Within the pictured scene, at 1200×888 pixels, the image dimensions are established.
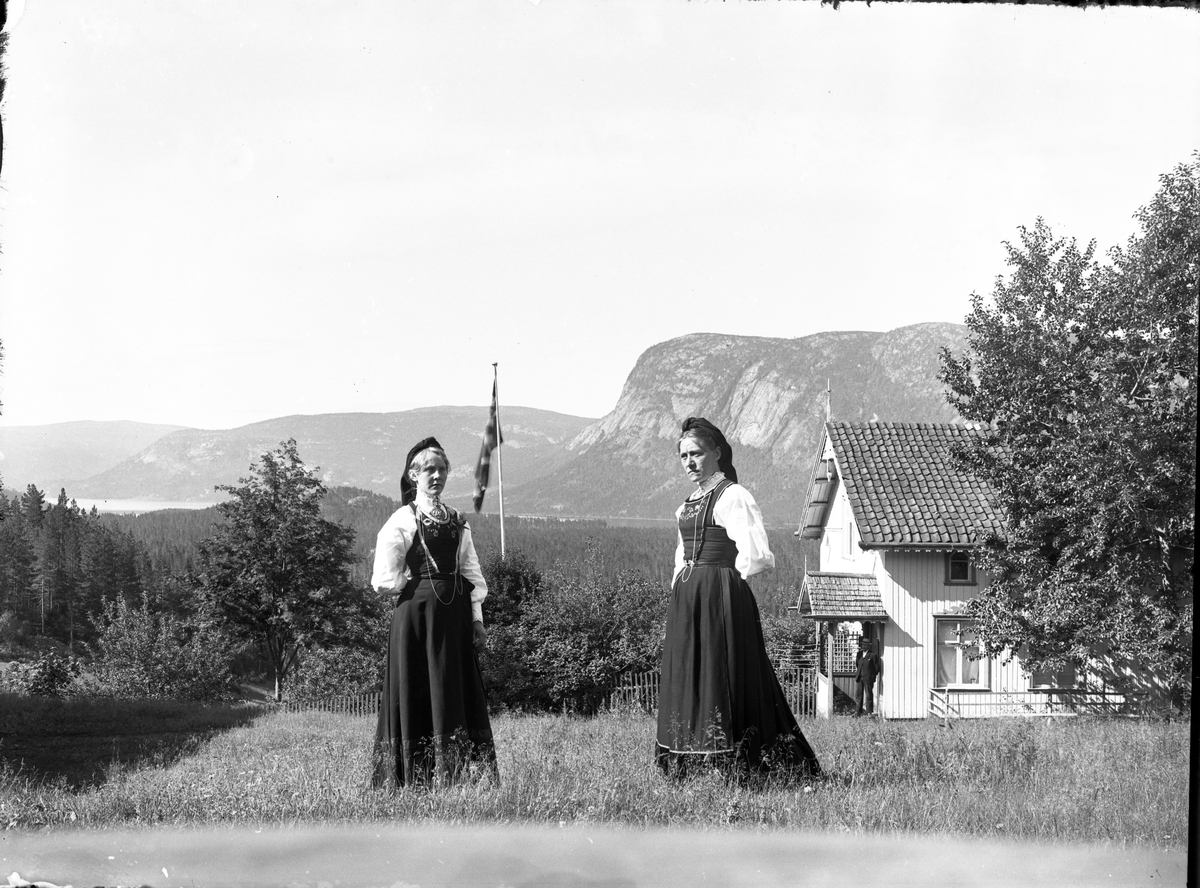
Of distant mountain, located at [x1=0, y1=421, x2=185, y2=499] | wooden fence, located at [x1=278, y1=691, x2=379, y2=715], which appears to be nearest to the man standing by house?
wooden fence, located at [x1=278, y1=691, x2=379, y2=715]

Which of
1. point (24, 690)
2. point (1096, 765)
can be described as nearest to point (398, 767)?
point (1096, 765)

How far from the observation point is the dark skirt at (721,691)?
5.25 meters

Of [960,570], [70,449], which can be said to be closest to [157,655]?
[70,449]

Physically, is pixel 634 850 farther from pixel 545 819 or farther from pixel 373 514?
pixel 373 514

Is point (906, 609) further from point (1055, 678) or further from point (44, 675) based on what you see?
point (44, 675)

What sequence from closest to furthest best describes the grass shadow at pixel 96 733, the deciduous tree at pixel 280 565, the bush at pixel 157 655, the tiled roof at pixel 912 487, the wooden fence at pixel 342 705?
the deciduous tree at pixel 280 565
the wooden fence at pixel 342 705
the grass shadow at pixel 96 733
the bush at pixel 157 655
the tiled roof at pixel 912 487

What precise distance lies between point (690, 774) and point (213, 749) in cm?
391

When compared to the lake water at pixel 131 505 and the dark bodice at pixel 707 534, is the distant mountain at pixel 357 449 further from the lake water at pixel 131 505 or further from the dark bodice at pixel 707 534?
the dark bodice at pixel 707 534

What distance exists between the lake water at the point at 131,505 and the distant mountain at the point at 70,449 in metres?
0.21

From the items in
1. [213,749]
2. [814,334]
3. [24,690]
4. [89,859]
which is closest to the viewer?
[89,859]

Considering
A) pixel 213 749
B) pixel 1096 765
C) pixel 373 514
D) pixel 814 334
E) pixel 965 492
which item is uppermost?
pixel 814 334

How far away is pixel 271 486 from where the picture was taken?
601cm

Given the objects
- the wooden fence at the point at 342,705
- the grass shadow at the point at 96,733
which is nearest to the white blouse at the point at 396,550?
the wooden fence at the point at 342,705

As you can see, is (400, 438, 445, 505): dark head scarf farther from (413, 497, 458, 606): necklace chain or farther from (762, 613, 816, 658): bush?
(762, 613, 816, 658): bush
